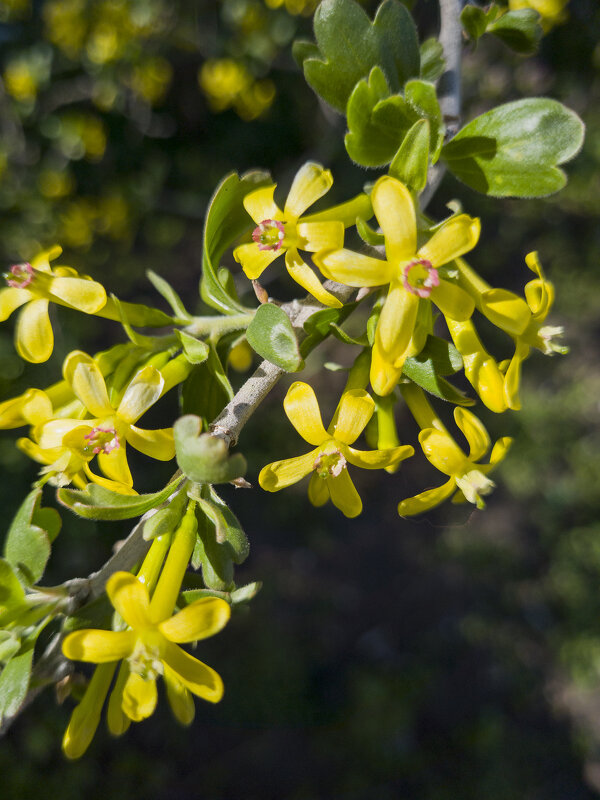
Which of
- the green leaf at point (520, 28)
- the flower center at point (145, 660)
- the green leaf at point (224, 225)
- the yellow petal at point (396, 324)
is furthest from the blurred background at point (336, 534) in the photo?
the yellow petal at point (396, 324)

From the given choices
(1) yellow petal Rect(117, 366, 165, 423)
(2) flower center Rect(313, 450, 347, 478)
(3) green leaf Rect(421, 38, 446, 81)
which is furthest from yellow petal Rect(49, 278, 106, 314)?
(3) green leaf Rect(421, 38, 446, 81)

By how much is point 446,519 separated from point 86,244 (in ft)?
10.4

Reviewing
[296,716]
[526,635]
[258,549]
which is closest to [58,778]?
[296,716]

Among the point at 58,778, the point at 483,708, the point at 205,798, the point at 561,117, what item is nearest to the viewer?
the point at 561,117

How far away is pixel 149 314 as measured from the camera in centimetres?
111

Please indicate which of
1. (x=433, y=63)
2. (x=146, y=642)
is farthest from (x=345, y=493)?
(x=433, y=63)

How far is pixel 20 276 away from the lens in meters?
0.97

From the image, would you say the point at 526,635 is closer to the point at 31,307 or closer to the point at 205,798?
the point at 205,798

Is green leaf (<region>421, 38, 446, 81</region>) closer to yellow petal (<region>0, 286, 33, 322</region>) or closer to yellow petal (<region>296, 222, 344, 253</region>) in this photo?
yellow petal (<region>296, 222, 344, 253</region>)

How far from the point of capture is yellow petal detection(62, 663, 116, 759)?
3.08ft

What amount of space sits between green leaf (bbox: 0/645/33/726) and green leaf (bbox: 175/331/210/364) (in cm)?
58

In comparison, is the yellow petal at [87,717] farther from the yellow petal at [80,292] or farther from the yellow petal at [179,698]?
the yellow petal at [80,292]

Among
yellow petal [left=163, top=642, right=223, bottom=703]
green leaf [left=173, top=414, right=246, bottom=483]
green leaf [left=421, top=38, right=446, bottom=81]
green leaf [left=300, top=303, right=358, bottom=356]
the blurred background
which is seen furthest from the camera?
the blurred background

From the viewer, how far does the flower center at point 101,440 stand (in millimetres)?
909
